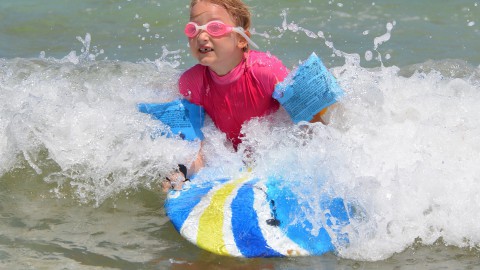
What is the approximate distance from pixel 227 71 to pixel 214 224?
110 cm

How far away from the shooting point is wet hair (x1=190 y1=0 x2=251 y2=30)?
185 inches

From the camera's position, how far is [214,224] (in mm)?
4098

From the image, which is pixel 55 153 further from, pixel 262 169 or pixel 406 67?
pixel 406 67

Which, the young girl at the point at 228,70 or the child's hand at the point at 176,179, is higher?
the young girl at the point at 228,70

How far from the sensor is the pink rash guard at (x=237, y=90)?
4.79 meters

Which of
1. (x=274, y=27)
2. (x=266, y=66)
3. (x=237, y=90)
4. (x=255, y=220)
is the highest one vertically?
(x=274, y=27)

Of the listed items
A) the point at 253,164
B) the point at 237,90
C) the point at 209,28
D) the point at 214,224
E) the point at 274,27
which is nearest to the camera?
the point at 214,224

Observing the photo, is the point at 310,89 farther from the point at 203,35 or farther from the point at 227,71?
the point at 203,35

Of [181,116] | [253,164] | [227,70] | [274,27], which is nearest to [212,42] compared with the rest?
[227,70]

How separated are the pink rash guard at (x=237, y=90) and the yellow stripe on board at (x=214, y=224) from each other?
575 mm

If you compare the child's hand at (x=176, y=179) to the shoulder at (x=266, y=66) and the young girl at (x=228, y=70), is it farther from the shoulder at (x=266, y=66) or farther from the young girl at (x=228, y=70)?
the shoulder at (x=266, y=66)

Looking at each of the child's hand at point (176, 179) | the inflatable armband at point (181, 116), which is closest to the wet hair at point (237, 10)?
the inflatable armband at point (181, 116)

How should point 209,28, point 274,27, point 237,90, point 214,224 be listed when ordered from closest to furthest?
point 214,224 → point 209,28 → point 237,90 → point 274,27

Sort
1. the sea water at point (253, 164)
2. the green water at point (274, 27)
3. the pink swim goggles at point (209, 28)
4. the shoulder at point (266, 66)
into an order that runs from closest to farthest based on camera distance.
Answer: the sea water at point (253, 164) < the pink swim goggles at point (209, 28) < the shoulder at point (266, 66) < the green water at point (274, 27)
